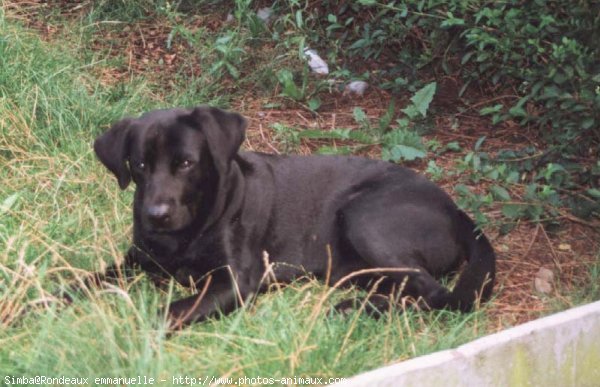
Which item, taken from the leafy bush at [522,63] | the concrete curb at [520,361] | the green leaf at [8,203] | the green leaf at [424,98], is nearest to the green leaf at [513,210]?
the leafy bush at [522,63]

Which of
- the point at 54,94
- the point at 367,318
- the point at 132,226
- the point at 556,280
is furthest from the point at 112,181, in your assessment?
the point at 556,280

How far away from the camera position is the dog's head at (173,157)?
3.90 m

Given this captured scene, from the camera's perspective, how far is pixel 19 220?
178 inches

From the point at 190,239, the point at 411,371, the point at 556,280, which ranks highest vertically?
the point at 411,371

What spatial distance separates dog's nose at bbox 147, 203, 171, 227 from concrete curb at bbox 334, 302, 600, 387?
A: 132cm

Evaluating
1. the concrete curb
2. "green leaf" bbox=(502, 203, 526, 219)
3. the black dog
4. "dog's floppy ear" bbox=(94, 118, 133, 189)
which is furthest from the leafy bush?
"dog's floppy ear" bbox=(94, 118, 133, 189)

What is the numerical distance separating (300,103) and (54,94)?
143cm

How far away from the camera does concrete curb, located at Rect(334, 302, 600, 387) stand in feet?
9.40

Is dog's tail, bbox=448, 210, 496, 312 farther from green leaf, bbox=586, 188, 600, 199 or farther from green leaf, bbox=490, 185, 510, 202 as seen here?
green leaf, bbox=586, 188, 600, 199

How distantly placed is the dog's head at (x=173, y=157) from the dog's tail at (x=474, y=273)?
104 centimetres

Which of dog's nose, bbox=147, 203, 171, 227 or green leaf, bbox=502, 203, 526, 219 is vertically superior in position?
dog's nose, bbox=147, 203, 171, 227

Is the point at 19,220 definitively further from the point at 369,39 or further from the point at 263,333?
the point at 369,39

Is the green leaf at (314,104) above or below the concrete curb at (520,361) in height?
below

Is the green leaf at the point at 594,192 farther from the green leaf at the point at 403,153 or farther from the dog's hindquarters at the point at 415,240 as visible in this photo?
the green leaf at the point at 403,153
